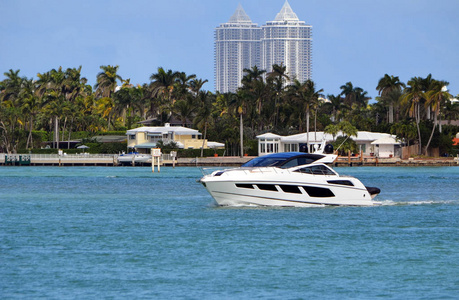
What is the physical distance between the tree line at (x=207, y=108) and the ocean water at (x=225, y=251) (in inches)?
3218

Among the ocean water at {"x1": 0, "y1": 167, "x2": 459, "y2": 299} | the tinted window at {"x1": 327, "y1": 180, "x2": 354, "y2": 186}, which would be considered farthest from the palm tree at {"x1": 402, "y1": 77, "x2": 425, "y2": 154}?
the tinted window at {"x1": 327, "y1": 180, "x2": 354, "y2": 186}

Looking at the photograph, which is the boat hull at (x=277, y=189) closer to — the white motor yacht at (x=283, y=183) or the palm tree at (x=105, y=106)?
the white motor yacht at (x=283, y=183)

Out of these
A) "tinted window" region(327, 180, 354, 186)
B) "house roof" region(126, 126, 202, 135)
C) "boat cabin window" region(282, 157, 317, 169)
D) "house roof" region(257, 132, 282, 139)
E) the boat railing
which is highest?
"house roof" region(126, 126, 202, 135)

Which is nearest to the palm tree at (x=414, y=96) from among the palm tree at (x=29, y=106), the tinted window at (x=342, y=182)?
the palm tree at (x=29, y=106)

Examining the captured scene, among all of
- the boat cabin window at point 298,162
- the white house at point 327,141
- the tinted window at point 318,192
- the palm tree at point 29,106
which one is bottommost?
the tinted window at point 318,192

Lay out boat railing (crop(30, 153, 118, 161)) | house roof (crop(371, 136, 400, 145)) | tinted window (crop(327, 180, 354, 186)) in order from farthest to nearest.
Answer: house roof (crop(371, 136, 400, 145))
boat railing (crop(30, 153, 118, 161))
tinted window (crop(327, 180, 354, 186))

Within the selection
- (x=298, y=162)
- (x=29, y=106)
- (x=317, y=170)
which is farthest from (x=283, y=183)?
(x=29, y=106)

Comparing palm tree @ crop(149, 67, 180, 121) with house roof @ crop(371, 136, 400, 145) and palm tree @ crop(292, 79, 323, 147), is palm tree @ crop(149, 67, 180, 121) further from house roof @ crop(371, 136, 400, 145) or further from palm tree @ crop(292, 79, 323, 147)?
house roof @ crop(371, 136, 400, 145)

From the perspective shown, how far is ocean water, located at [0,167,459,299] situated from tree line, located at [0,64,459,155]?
81.7 metres

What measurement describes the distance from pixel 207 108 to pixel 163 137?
27.2 ft

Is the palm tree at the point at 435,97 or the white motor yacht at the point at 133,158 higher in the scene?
the palm tree at the point at 435,97

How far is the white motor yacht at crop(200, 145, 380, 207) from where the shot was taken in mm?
41594

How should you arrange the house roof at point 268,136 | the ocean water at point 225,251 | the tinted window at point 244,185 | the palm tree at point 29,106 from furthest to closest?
the palm tree at point 29,106, the house roof at point 268,136, the tinted window at point 244,185, the ocean water at point 225,251

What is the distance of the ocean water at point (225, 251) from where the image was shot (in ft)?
81.4
